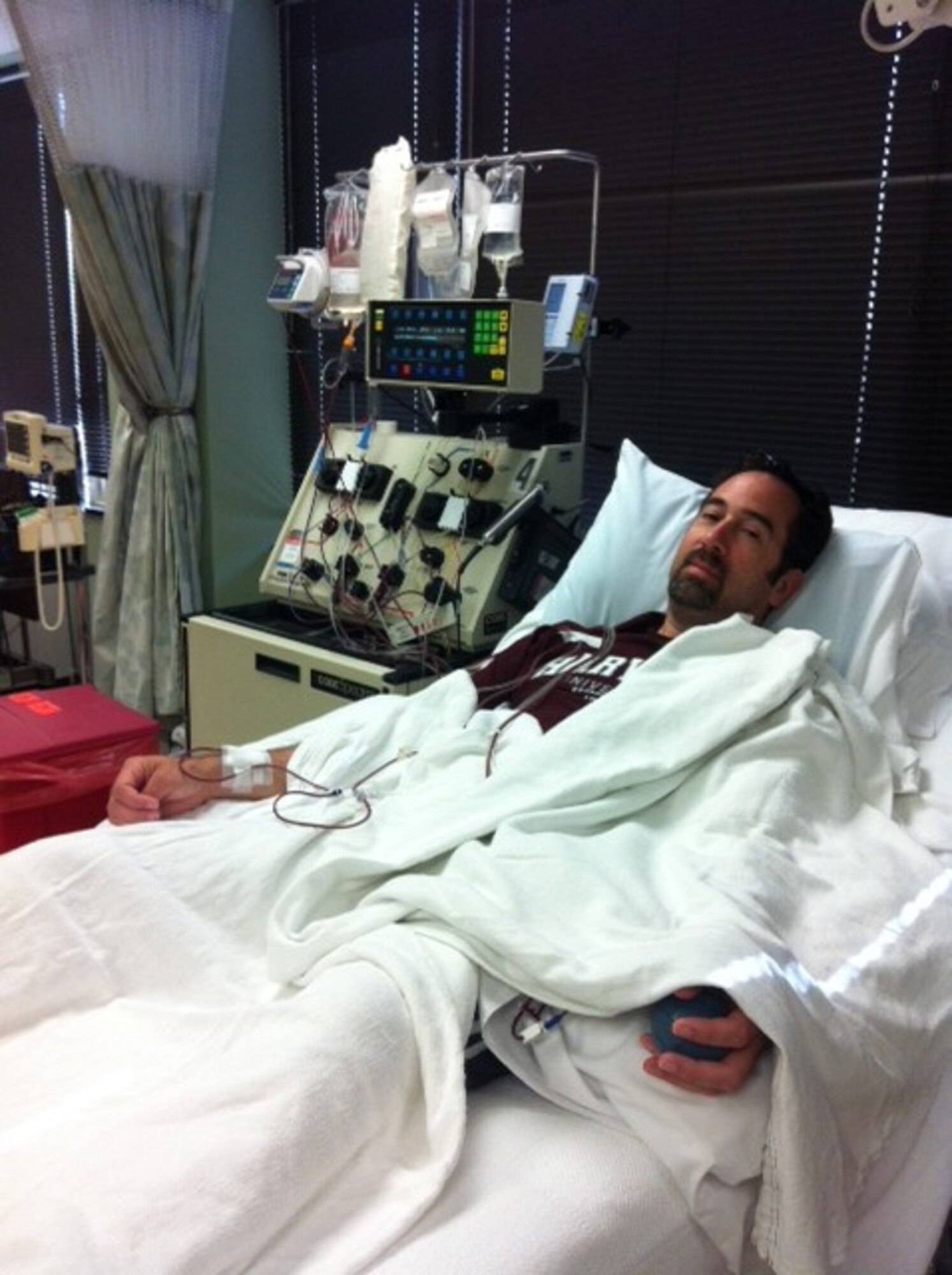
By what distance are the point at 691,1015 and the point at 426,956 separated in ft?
0.86

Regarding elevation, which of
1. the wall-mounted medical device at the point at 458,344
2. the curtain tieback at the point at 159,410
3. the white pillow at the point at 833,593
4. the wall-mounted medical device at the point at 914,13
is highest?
the wall-mounted medical device at the point at 914,13

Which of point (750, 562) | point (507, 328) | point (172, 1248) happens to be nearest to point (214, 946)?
point (172, 1248)

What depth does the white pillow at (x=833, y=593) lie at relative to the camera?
174 cm

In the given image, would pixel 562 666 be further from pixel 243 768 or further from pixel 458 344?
pixel 458 344

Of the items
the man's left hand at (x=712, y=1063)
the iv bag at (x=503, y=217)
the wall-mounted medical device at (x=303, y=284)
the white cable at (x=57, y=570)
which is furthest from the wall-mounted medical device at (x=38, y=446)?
the man's left hand at (x=712, y=1063)

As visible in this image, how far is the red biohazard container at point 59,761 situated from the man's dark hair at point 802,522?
1301 millimetres

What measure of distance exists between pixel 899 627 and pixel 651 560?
1.55ft

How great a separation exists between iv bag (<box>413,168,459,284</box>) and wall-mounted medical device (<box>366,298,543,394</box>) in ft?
0.47

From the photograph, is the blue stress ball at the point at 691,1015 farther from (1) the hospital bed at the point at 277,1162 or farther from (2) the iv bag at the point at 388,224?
(2) the iv bag at the point at 388,224

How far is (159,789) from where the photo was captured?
1.60 metres

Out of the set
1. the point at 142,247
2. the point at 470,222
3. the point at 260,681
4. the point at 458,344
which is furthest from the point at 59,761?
the point at 142,247

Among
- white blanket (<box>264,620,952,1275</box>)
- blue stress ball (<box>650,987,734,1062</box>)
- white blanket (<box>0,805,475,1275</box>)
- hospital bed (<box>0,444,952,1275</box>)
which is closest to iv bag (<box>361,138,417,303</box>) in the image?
white blanket (<box>264,620,952,1275</box>)

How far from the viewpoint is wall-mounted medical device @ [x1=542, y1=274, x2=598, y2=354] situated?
89.6 inches

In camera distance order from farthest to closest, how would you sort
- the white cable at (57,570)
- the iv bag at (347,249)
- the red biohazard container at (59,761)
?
the white cable at (57,570)
the iv bag at (347,249)
the red biohazard container at (59,761)
